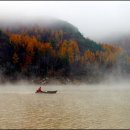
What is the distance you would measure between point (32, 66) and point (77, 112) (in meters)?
123

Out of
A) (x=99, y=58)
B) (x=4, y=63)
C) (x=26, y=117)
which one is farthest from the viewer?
(x=99, y=58)

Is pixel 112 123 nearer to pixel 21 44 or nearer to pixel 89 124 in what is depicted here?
pixel 89 124

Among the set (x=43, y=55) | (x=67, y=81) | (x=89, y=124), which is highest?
(x=43, y=55)

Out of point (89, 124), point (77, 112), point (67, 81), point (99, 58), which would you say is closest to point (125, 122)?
point (89, 124)

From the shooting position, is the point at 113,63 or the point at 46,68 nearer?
the point at 46,68

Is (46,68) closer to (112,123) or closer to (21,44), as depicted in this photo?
(21,44)

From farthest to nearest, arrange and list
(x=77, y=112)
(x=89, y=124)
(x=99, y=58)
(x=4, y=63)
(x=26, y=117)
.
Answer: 1. (x=99, y=58)
2. (x=4, y=63)
3. (x=77, y=112)
4. (x=26, y=117)
5. (x=89, y=124)

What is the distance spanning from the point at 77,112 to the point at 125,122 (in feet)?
31.8

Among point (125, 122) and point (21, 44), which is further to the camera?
point (21, 44)

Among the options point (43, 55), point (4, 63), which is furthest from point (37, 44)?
point (4, 63)

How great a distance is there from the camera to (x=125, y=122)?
123 feet

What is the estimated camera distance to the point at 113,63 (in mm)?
194625

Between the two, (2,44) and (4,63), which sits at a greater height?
(2,44)

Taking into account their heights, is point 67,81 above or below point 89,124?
above
